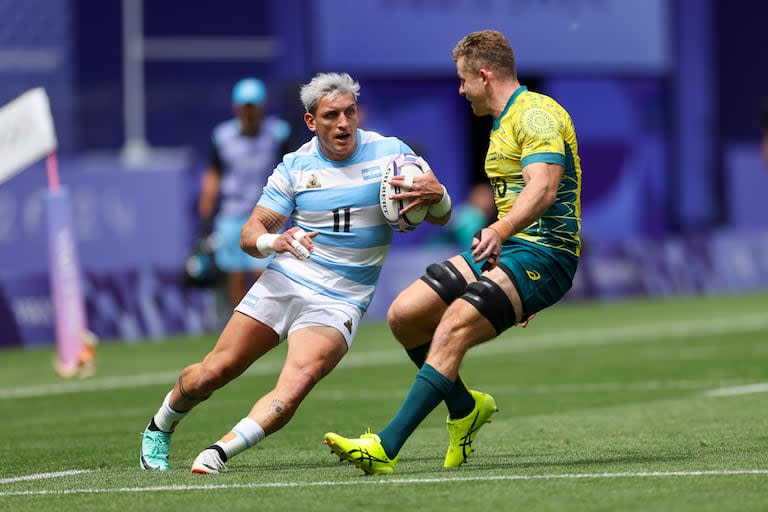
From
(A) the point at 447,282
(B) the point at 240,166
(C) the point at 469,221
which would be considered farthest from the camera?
(C) the point at 469,221

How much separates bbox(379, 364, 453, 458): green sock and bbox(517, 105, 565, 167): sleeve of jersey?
114cm

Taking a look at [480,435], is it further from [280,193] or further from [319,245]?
[280,193]

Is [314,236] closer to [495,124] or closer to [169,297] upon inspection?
[495,124]

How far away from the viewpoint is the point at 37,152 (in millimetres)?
16328

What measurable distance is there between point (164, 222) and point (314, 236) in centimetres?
1314

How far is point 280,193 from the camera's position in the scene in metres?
9.32

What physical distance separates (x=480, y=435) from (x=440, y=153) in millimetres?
16586

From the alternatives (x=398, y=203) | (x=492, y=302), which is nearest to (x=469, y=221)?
(x=398, y=203)

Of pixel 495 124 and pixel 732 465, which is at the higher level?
pixel 495 124

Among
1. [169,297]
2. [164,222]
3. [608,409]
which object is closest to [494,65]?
[608,409]

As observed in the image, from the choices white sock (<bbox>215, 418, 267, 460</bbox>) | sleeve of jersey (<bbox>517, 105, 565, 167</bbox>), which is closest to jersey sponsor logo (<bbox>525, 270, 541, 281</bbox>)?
sleeve of jersey (<bbox>517, 105, 565, 167</bbox>)

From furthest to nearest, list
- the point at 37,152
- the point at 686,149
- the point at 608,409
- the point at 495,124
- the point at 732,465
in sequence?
the point at 686,149 < the point at 37,152 < the point at 608,409 < the point at 495,124 < the point at 732,465

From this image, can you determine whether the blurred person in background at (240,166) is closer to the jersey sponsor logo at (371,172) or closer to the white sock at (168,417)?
the white sock at (168,417)

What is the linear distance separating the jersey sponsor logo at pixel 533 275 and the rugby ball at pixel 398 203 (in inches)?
23.6
